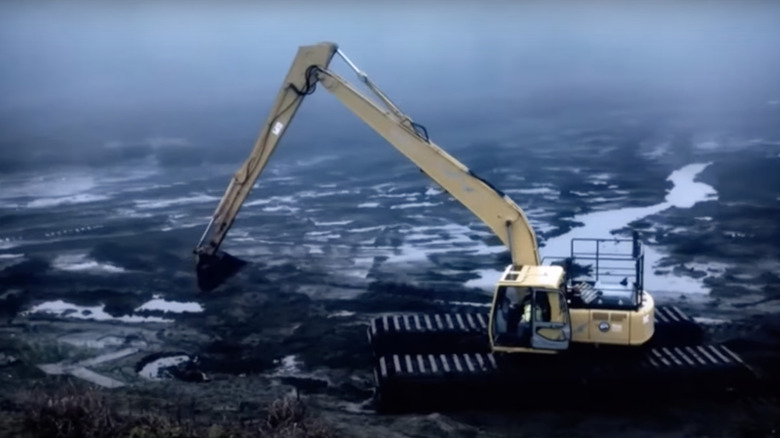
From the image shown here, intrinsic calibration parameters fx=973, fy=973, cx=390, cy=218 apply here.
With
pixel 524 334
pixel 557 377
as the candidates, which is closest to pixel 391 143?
pixel 524 334

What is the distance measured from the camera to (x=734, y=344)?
13.3 meters

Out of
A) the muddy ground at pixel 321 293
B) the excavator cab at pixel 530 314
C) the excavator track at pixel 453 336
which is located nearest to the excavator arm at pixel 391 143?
the excavator cab at pixel 530 314

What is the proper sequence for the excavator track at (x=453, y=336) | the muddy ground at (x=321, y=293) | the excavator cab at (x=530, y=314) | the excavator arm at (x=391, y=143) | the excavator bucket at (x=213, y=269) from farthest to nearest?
the excavator bucket at (x=213, y=269) < the excavator track at (x=453, y=336) < the excavator arm at (x=391, y=143) < the excavator cab at (x=530, y=314) < the muddy ground at (x=321, y=293)

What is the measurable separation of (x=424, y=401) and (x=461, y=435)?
920 millimetres

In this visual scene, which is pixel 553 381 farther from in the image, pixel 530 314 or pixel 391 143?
pixel 391 143

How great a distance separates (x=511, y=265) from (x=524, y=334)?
1.04 metres

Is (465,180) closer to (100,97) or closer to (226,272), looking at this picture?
(226,272)

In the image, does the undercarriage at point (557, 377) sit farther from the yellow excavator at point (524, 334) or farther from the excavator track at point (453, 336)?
Answer: the excavator track at point (453, 336)

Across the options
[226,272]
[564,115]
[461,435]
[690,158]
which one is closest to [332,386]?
[461,435]

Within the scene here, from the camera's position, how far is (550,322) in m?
11.2

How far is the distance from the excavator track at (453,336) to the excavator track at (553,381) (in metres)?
1.19

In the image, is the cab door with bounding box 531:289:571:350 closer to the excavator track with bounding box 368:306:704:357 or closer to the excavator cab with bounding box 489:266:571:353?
the excavator cab with bounding box 489:266:571:353

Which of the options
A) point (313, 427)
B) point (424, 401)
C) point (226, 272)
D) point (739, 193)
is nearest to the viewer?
point (313, 427)

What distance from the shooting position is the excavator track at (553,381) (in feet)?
36.3
